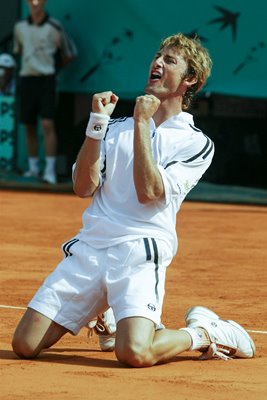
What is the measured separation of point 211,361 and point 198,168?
97cm

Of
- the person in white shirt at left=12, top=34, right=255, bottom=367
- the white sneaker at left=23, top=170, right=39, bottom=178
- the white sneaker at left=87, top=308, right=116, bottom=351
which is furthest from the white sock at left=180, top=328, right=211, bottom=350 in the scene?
the white sneaker at left=23, top=170, right=39, bottom=178

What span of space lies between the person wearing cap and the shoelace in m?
11.0

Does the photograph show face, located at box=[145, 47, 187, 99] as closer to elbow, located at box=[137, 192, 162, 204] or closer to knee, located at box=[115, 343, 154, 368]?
elbow, located at box=[137, 192, 162, 204]

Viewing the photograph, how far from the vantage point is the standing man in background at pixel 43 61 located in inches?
613

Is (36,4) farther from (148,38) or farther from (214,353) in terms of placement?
(214,353)

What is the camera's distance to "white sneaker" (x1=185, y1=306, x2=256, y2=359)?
19.3ft

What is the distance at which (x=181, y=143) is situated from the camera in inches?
236

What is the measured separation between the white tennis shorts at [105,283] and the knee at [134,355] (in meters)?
0.18

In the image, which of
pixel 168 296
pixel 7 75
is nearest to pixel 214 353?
pixel 168 296

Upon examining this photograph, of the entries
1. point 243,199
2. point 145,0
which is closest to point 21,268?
point 243,199

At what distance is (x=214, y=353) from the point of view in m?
5.88

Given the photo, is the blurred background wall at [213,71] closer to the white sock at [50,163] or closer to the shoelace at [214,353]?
the white sock at [50,163]

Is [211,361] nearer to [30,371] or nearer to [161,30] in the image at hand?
[30,371]

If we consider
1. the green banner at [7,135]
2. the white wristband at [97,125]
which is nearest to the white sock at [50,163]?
the green banner at [7,135]
